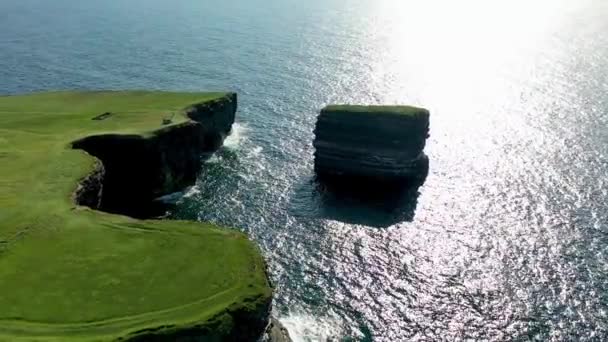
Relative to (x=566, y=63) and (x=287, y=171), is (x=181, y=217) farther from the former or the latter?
(x=566, y=63)

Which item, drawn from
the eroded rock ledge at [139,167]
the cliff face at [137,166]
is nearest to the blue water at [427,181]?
the eroded rock ledge at [139,167]

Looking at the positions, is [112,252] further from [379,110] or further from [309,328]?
[379,110]

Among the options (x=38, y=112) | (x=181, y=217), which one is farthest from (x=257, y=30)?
(x=181, y=217)

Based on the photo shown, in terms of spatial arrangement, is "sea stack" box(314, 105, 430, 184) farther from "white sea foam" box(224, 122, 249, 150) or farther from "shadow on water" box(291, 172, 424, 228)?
"white sea foam" box(224, 122, 249, 150)

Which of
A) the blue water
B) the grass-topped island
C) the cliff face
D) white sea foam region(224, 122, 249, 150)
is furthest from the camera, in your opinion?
white sea foam region(224, 122, 249, 150)

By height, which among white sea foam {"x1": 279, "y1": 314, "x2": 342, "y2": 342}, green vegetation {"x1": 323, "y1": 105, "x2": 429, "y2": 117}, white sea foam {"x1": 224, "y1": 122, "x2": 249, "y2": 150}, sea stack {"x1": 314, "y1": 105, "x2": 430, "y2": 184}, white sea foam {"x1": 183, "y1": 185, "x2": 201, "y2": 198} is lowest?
white sea foam {"x1": 183, "y1": 185, "x2": 201, "y2": 198}

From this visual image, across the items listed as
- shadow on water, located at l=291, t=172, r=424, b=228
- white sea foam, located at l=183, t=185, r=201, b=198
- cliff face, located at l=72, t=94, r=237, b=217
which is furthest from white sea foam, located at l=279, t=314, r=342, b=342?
white sea foam, located at l=183, t=185, r=201, b=198
